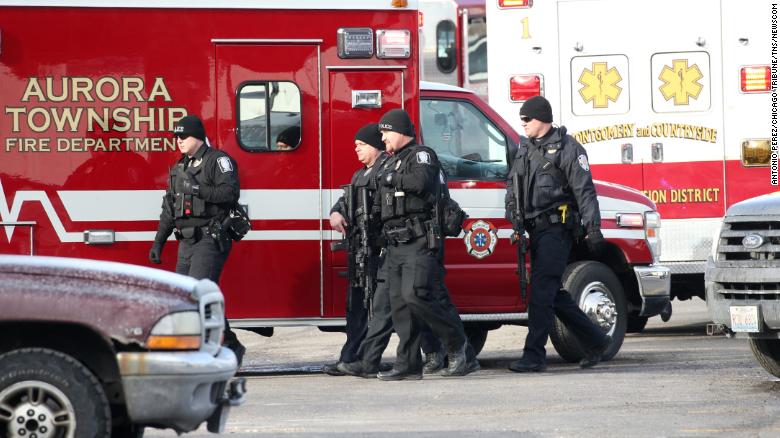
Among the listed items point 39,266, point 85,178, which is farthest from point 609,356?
point 39,266

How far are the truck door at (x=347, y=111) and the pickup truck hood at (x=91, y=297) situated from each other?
4423mm

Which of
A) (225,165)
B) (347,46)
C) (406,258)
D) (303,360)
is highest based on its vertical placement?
(347,46)

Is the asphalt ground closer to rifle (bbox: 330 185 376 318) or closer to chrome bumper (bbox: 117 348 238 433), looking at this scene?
rifle (bbox: 330 185 376 318)

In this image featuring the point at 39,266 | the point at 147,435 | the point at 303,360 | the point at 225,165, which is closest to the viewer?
the point at 39,266

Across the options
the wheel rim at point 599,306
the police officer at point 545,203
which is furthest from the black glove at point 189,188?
the wheel rim at point 599,306

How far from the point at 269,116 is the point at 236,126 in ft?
0.79

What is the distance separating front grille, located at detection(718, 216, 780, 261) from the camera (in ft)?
30.8

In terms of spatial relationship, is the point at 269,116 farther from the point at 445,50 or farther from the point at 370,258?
the point at 445,50

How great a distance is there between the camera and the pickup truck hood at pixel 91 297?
611 centimetres

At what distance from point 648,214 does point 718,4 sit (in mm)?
2350

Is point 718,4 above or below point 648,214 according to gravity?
above

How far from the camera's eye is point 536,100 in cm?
1069

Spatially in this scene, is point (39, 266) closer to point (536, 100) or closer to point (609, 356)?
point (536, 100)

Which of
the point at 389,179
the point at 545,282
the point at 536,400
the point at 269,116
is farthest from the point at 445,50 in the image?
the point at 536,400
